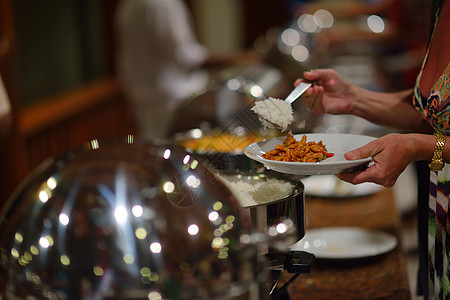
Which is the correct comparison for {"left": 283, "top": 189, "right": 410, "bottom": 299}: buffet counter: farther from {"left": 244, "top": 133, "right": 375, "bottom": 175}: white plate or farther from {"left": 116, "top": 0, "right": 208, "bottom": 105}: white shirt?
{"left": 116, "top": 0, "right": 208, "bottom": 105}: white shirt

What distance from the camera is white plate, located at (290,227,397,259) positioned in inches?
64.4

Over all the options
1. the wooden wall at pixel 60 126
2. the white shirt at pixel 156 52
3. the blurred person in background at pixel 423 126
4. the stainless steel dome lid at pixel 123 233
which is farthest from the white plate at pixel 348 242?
the white shirt at pixel 156 52

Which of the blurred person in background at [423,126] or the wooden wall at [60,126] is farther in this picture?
the wooden wall at [60,126]

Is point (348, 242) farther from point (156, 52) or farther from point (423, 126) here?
point (156, 52)

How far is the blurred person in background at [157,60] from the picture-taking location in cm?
409

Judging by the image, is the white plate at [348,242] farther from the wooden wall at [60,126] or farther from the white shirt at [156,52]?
the white shirt at [156,52]

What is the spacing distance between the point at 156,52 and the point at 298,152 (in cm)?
324

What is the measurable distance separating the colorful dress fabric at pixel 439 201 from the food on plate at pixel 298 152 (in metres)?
0.26

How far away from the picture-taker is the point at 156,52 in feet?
14.0

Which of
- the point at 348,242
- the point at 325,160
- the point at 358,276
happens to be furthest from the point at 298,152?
the point at 348,242

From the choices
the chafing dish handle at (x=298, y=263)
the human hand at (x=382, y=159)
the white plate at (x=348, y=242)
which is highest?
the human hand at (x=382, y=159)

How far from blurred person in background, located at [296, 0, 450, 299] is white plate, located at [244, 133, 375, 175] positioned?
4 centimetres

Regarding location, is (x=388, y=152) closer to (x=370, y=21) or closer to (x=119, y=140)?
(x=119, y=140)

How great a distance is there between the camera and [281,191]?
3.76 feet
